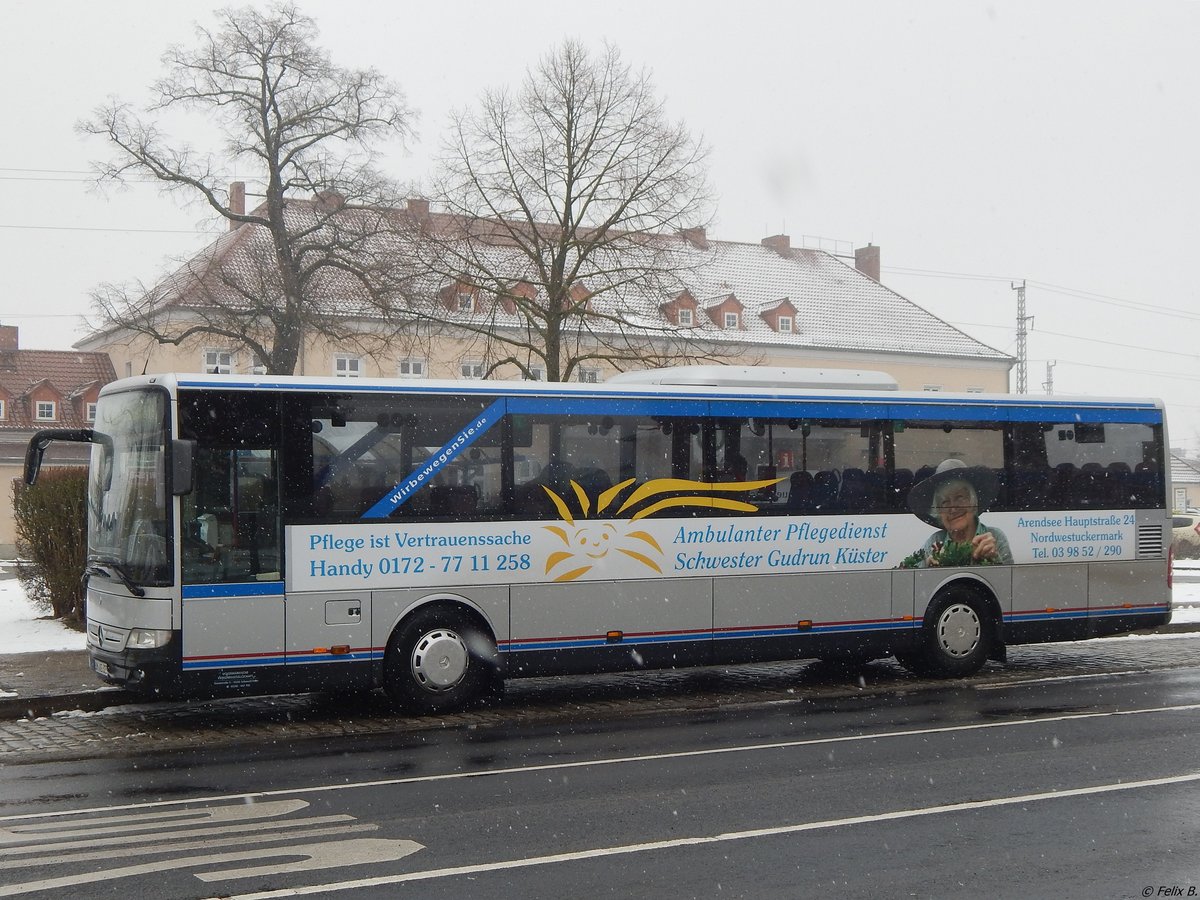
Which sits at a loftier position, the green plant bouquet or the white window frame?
the white window frame

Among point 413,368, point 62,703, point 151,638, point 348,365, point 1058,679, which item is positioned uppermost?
point 348,365

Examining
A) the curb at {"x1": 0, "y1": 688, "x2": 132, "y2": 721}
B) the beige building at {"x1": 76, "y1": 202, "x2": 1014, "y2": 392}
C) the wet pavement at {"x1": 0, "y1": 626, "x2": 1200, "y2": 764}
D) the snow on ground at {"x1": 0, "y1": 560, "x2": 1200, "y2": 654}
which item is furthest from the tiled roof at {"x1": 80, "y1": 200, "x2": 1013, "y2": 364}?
the curb at {"x1": 0, "y1": 688, "x2": 132, "y2": 721}

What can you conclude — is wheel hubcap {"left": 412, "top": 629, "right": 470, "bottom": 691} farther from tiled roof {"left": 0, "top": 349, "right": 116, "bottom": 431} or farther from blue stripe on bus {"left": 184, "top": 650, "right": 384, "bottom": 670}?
tiled roof {"left": 0, "top": 349, "right": 116, "bottom": 431}

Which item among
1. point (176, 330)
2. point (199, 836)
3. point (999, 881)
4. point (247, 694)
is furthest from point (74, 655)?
point (176, 330)

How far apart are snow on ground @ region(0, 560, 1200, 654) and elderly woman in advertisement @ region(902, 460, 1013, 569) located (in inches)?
275

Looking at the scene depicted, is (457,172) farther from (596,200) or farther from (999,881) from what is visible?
(999,881)

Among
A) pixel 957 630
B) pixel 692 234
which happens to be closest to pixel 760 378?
pixel 957 630

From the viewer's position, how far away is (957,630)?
50.5 feet

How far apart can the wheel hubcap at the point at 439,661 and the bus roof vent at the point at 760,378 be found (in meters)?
3.15

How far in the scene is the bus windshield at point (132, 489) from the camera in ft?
38.9

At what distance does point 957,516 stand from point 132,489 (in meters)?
8.56

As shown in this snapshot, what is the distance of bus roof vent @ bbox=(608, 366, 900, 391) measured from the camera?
14.4 m

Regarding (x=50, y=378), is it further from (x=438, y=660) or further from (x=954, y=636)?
(x=954, y=636)

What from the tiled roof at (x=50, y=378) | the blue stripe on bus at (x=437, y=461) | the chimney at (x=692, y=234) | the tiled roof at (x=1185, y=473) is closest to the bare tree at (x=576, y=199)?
the chimney at (x=692, y=234)
